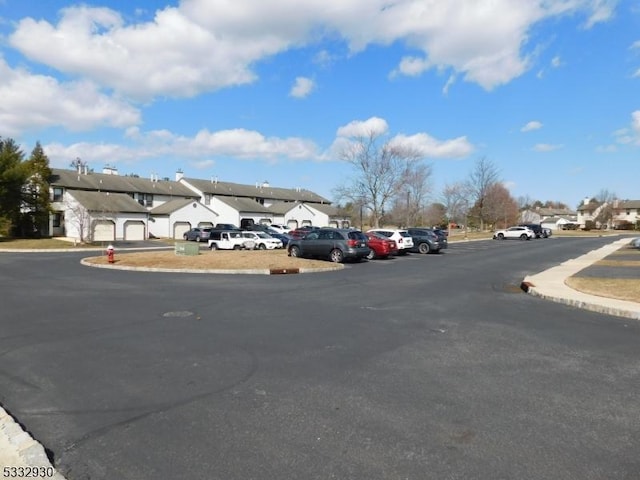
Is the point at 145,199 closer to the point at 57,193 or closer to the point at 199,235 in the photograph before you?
the point at 57,193

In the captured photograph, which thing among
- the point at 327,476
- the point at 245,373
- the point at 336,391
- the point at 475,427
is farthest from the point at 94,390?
the point at 475,427

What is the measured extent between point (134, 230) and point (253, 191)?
2928 cm

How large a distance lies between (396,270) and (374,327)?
1175 cm

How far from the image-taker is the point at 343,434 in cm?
410

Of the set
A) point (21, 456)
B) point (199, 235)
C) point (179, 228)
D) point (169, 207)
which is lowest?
point (21, 456)

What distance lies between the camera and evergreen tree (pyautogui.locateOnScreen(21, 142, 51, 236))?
47438 mm

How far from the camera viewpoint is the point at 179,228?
57.0 metres

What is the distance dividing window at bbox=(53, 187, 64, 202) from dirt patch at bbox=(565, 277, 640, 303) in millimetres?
51593

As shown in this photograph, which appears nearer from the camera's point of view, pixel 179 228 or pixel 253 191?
pixel 179 228

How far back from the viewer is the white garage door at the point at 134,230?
4972 centimetres

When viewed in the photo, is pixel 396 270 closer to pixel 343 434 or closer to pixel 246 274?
pixel 246 274

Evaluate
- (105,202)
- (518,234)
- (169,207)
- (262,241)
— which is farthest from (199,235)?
(518,234)

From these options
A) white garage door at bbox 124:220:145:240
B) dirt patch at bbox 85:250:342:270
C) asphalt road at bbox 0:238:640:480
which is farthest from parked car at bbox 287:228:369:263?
white garage door at bbox 124:220:145:240

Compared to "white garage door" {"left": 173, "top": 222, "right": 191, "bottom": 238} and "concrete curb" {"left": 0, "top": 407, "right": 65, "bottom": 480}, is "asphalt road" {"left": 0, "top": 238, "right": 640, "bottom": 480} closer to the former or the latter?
"concrete curb" {"left": 0, "top": 407, "right": 65, "bottom": 480}
